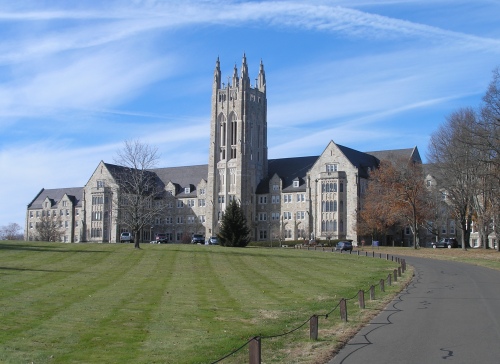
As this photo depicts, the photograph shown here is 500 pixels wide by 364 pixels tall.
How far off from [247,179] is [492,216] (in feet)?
192

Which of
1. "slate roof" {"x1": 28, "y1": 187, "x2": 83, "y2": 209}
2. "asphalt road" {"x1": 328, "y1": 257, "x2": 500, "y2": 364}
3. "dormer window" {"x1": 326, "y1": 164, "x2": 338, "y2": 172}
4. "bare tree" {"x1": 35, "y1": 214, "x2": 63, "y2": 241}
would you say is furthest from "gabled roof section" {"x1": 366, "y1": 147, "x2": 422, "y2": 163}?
"asphalt road" {"x1": 328, "y1": 257, "x2": 500, "y2": 364}

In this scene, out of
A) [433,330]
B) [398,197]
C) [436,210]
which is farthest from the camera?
[436,210]

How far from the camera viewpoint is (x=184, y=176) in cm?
13525

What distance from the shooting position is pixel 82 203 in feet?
438

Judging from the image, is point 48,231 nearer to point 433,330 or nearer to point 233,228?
point 233,228

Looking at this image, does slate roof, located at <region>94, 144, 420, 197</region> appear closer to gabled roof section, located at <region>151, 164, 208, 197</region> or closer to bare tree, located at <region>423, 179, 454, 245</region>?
gabled roof section, located at <region>151, 164, 208, 197</region>

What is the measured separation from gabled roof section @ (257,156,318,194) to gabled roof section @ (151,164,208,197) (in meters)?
13.6

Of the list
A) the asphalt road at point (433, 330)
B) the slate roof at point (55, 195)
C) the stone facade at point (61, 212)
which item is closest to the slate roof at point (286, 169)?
the stone facade at point (61, 212)

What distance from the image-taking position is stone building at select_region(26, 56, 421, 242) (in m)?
109

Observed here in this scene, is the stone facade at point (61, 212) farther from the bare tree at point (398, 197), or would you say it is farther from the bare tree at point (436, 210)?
the bare tree at point (436, 210)

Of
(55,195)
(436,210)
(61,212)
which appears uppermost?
(55,195)

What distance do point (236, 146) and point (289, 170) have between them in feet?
35.7

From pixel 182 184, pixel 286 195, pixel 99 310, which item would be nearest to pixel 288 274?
pixel 99 310

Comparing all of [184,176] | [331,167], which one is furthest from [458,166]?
[184,176]
